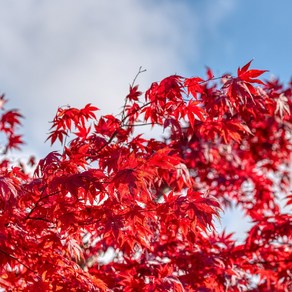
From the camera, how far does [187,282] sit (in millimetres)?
3324

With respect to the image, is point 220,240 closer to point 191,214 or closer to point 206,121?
point 206,121

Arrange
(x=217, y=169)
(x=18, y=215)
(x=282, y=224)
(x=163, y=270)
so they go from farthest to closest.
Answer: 1. (x=217, y=169)
2. (x=282, y=224)
3. (x=163, y=270)
4. (x=18, y=215)

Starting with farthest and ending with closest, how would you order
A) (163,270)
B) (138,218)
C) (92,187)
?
(163,270), (138,218), (92,187)

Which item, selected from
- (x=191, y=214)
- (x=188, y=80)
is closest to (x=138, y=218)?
(x=191, y=214)

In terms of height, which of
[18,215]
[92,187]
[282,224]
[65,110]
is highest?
[282,224]

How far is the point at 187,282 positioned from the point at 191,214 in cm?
124

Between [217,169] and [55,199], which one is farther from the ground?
[217,169]

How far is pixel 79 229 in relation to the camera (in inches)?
108

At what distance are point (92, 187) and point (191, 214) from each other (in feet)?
2.12

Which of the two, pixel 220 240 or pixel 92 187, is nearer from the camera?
pixel 92 187

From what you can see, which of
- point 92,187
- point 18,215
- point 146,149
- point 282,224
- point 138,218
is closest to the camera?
point 92,187

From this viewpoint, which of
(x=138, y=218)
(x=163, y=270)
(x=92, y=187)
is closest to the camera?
(x=92, y=187)

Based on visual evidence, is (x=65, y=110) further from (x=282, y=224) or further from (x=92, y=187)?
(x=282, y=224)

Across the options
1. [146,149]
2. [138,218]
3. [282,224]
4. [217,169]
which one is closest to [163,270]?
[138,218]
